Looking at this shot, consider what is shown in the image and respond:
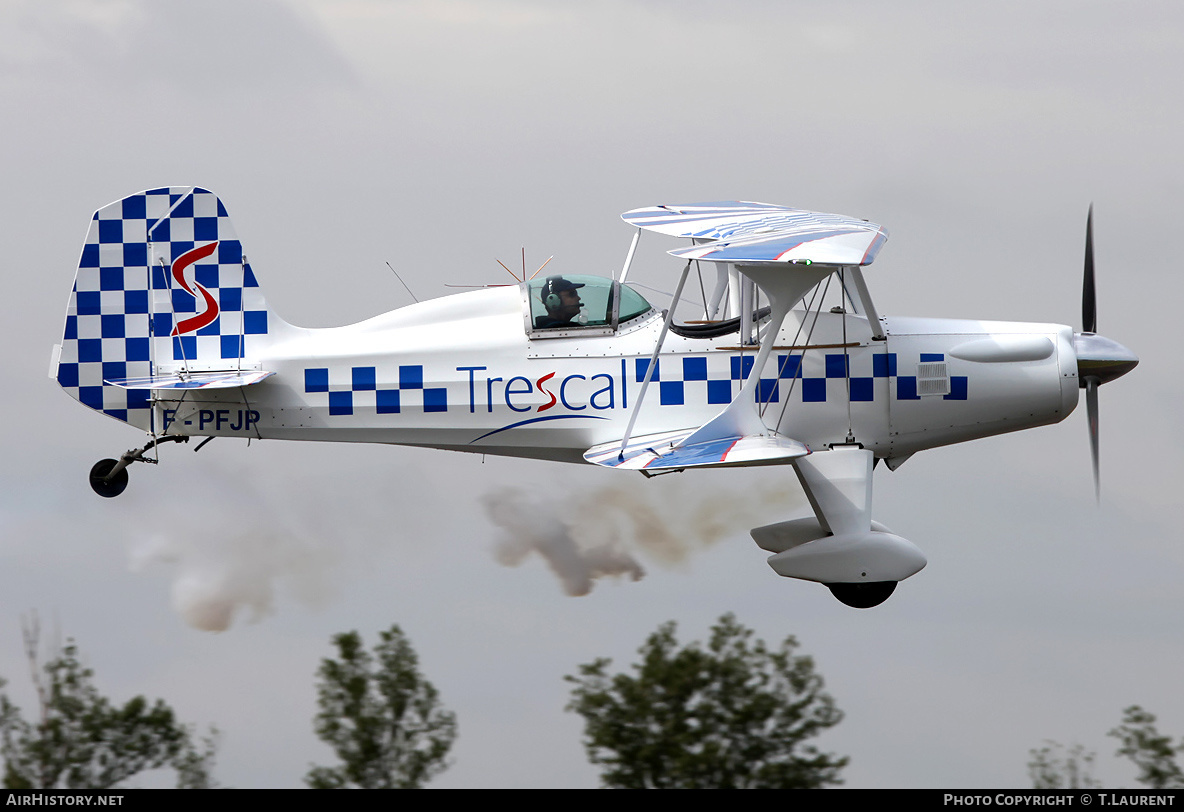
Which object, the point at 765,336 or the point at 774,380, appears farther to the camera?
the point at 774,380

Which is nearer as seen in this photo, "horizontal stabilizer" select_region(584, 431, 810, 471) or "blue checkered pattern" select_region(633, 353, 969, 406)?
"horizontal stabilizer" select_region(584, 431, 810, 471)

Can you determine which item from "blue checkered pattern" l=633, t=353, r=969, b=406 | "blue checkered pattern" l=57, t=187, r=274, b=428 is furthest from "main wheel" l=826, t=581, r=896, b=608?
"blue checkered pattern" l=57, t=187, r=274, b=428

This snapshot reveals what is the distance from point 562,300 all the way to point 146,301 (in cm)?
349

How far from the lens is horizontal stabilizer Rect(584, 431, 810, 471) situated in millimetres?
11484

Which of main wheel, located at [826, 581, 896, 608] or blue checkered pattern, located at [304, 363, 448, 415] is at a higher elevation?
blue checkered pattern, located at [304, 363, 448, 415]

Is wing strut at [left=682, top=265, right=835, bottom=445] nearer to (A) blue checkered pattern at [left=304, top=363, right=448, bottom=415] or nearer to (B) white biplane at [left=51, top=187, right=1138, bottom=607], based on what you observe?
(B) white biplane at [left=51, top=187, right=1138, bottom=607]

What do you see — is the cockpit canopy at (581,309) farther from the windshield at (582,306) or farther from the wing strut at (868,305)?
the wing strut at (868,305)

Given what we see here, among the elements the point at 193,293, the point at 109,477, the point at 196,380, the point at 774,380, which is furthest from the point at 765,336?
the point at 109,477

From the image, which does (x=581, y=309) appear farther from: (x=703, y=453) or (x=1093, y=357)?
(x=1093, y=357)

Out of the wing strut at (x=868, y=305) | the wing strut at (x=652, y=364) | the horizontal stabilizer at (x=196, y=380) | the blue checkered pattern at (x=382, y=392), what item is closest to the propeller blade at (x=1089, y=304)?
the wing strut at (x=868, y=305)

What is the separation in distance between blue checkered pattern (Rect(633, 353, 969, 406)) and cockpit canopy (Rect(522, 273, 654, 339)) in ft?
1.77

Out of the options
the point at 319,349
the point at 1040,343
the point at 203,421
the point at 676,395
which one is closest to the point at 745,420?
the point at 676,395

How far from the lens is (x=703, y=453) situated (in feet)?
38.1

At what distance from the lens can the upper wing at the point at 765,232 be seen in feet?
37.0
